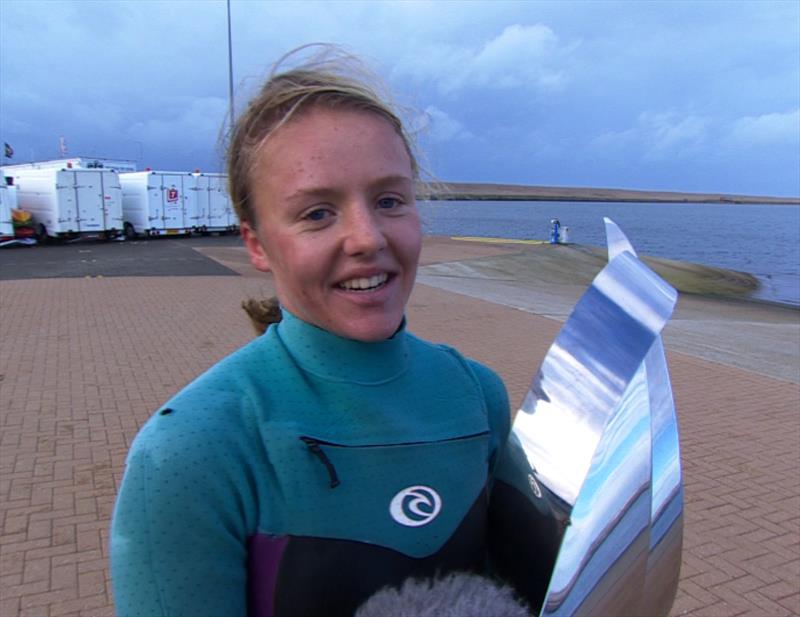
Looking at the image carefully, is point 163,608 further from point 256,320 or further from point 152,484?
point 256,320

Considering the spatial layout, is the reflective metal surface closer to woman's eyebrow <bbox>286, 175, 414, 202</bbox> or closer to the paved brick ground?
woman's eyebrow <bbox>286, 175, 414, 202</bbox>

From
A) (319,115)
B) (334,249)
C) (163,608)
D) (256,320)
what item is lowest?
(163,608)

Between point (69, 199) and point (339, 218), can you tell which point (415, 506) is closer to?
point (339, 218)

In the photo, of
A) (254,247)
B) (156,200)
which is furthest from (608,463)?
(156,200)

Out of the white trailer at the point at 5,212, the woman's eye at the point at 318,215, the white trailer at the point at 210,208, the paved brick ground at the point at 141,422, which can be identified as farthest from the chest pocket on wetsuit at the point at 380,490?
the white trailer at the point at 210,208

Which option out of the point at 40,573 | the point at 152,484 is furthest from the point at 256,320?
the point at 40,573

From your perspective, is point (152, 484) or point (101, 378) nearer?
point (152, 484)

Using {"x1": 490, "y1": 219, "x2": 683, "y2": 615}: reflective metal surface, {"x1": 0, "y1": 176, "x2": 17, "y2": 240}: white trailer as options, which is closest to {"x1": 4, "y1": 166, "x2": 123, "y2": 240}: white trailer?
{"x1": 0, "y1": 176, "x2": 17, "y2": 240}: white trailer

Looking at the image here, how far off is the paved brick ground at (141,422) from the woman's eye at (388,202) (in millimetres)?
1014

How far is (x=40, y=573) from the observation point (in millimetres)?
3377

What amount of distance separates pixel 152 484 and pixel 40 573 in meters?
3.01

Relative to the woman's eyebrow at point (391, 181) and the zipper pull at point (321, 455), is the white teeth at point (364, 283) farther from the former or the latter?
the zipper pull at point (321, 455)

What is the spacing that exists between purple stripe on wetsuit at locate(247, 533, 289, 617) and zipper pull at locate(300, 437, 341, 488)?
0.39 feet

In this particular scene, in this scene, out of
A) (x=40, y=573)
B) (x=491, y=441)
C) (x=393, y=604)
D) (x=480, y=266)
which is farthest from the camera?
(x=480, y=266)
